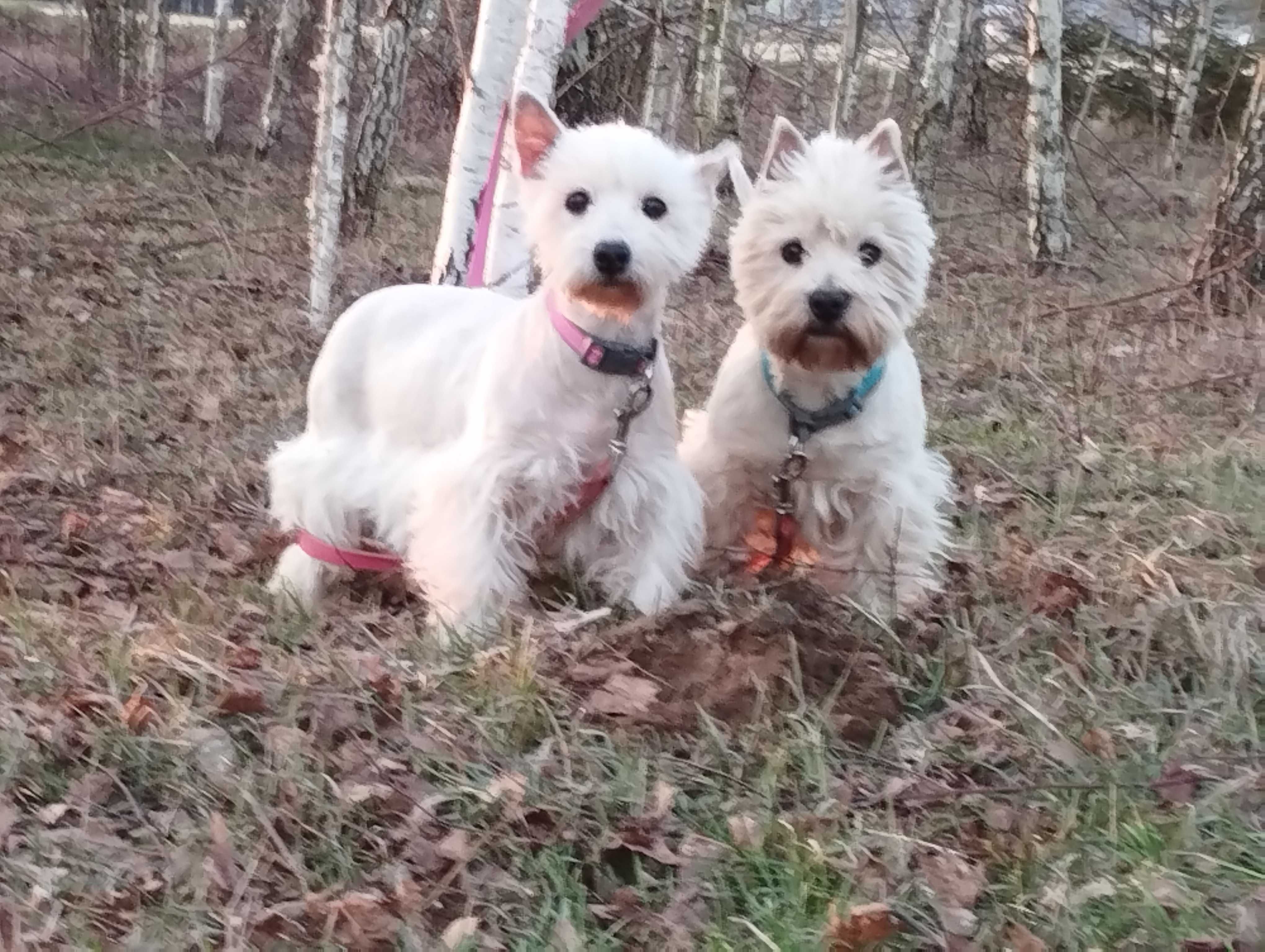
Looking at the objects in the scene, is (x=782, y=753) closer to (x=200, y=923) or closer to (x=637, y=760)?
(x=637, y=760)

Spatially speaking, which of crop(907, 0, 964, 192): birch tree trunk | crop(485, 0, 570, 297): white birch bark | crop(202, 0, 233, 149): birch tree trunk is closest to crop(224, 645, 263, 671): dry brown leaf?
crop(485, 0, 570, 297): white birch bark

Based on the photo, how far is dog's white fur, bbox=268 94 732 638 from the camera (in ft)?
11.8

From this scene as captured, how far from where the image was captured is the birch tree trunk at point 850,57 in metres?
13.0

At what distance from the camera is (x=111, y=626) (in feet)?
12.1

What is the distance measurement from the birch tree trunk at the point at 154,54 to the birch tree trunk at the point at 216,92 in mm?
676

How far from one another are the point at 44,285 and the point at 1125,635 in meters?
7.82

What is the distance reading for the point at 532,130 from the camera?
383 cm

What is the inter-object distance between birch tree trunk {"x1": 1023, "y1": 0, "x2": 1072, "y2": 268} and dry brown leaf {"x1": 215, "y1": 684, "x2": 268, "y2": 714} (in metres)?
8.86

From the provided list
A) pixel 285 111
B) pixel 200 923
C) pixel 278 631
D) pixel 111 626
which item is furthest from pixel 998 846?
pixel 285 111

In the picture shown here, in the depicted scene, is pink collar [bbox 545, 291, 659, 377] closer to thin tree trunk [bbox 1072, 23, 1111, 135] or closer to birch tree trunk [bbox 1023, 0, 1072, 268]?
birch tree trunk [bbox 1023, 0, 1072, 268]

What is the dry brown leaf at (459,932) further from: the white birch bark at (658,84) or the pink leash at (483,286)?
the white birch bark at (658,84)

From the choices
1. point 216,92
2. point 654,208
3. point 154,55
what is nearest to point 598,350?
point 654,208

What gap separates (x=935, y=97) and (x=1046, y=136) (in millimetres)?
1017

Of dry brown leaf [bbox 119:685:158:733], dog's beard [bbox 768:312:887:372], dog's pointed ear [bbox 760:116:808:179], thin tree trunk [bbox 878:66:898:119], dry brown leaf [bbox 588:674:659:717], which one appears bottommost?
dry brown leaf [bbox 119:685:158:733]
